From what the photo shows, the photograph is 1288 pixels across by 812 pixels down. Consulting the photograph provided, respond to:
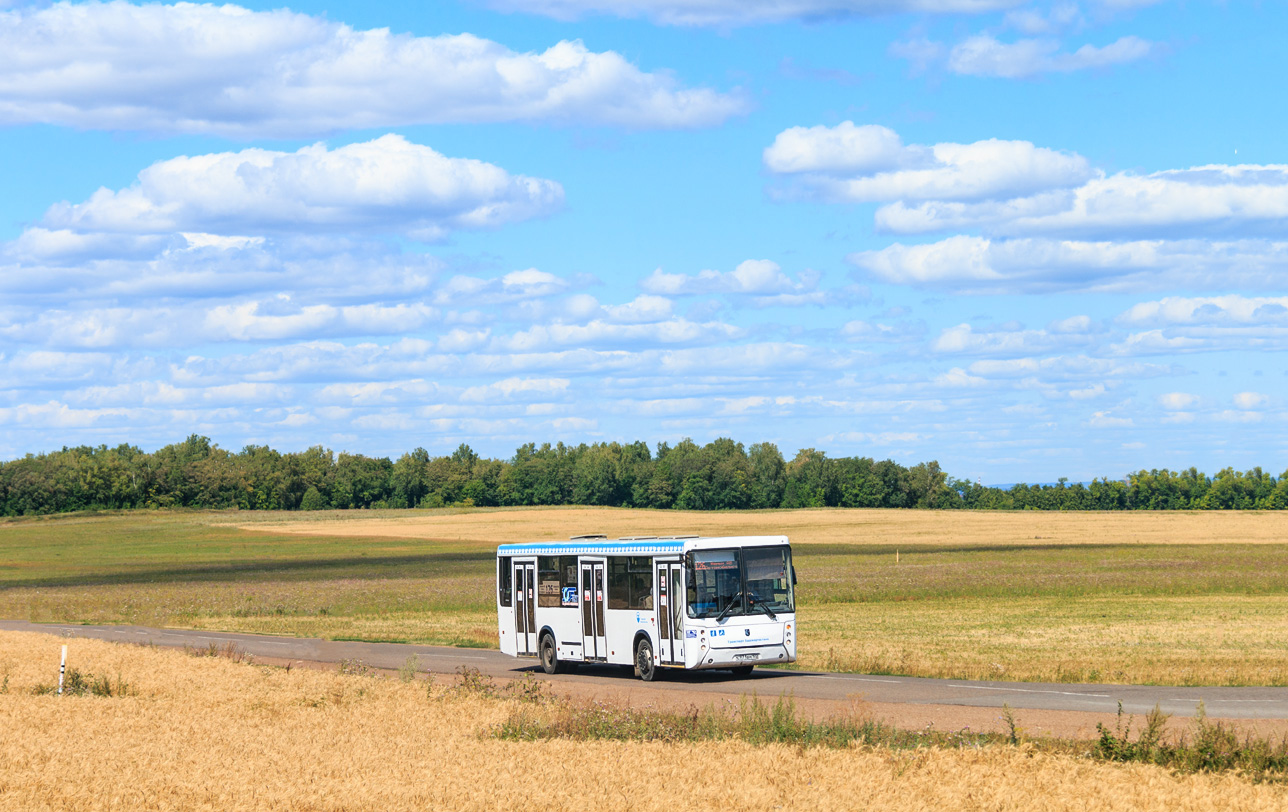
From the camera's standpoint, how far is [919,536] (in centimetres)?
10788

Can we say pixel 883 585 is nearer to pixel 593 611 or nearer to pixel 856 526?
pixel 593 611

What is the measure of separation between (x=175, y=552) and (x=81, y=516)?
75425mm

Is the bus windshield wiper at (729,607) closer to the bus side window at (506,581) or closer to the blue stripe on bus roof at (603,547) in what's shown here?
the blue stripe on bus roof at (603,547)

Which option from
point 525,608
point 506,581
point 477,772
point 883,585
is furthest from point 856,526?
point 477,772

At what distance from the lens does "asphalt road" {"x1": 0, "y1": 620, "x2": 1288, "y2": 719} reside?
21844 mm

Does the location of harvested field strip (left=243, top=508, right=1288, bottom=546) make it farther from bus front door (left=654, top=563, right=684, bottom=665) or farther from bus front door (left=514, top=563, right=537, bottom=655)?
bus front door (left=654, top=563, right=684, bottom=665)

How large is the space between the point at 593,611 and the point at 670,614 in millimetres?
3124

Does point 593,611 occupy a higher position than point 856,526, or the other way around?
point 593,611

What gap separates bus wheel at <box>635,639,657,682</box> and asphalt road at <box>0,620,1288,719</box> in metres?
0.33

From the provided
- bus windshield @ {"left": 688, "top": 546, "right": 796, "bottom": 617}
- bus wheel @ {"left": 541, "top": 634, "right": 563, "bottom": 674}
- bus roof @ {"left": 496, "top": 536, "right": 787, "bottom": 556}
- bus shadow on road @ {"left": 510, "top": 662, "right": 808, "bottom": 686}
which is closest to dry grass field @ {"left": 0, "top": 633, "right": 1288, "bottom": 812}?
bus windshield @ {"left": 688, "top": 546, "right": 796, "bottom": 617}

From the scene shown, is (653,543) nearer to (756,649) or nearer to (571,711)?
(756,649)

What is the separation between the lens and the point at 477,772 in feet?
47.3

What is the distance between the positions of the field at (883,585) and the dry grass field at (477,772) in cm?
1318

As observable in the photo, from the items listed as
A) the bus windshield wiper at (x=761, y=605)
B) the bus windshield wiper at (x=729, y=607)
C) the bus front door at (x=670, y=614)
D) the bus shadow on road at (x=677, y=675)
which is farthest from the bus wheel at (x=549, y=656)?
the bus windshield wiper at (x=761, y=605)
